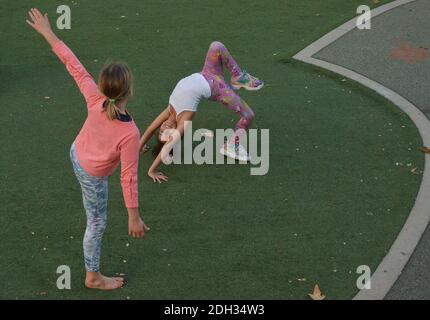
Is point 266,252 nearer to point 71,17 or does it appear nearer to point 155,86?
point 155,86

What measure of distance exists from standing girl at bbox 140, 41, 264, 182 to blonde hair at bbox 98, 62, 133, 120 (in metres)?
2.20

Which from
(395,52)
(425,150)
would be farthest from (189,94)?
(395,52)

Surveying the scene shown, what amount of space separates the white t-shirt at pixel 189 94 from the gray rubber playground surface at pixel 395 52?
9.14ft

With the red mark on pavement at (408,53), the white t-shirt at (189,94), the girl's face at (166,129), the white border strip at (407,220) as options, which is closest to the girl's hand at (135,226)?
the white border strip at (407,220)

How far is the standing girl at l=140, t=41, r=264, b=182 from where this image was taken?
7.21 m

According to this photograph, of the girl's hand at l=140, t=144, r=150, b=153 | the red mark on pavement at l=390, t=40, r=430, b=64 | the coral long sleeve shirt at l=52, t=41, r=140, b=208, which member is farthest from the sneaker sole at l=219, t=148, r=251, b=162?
the red mark on pavement at l=390, t=40, r=430, b=64

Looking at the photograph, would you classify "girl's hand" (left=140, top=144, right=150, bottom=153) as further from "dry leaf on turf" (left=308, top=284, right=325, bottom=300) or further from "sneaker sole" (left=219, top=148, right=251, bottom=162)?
"dry leaf on turf" (left=308, top=284, right=325, bottom=300)

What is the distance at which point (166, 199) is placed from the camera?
6859mm

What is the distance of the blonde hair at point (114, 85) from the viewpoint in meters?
4.85

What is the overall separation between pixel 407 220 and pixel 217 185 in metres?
1.76

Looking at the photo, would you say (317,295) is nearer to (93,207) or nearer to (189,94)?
(93,207)

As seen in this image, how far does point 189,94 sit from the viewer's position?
7.21 metres
